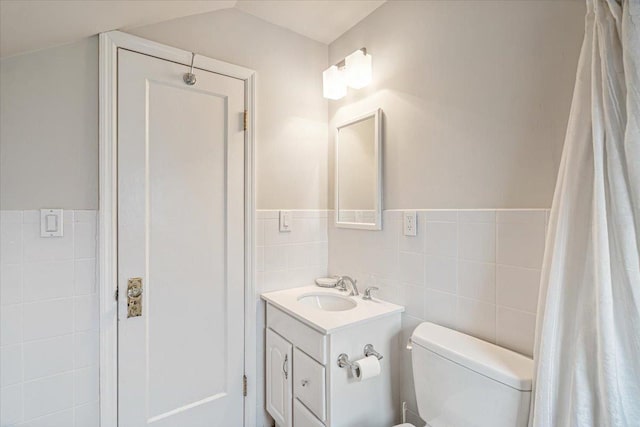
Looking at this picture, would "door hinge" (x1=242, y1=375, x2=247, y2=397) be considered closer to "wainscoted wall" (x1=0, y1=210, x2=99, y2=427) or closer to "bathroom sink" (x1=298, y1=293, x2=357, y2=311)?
"bathroom sink" (x1=298, y1=293, x2=357, y2=311)

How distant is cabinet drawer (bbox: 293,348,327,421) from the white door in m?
0.40

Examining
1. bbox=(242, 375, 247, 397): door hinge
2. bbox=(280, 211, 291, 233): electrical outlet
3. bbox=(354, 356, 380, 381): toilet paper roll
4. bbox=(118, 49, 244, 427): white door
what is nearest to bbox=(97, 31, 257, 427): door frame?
bbox=(118, 49, 244, 427): white door

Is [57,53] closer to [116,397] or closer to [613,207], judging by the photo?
[116,397]

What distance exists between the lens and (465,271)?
4.04ft

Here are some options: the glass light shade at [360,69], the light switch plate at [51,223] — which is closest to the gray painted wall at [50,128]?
the light switch plate at [51,223]

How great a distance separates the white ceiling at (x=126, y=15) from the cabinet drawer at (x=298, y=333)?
1.51m

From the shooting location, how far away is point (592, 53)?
80 cm

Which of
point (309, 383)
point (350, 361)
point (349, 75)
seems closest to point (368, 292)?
point (350, 361)

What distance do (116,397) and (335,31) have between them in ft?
7.47

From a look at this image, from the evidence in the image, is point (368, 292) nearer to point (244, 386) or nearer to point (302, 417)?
point (302, 417)

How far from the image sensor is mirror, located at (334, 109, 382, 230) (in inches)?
63.7

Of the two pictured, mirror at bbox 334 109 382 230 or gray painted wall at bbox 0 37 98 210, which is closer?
gray painted wall at bbox 0 37 98 210

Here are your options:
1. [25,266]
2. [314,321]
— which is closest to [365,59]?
[314,321]

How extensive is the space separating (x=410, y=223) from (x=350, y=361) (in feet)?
2.23
